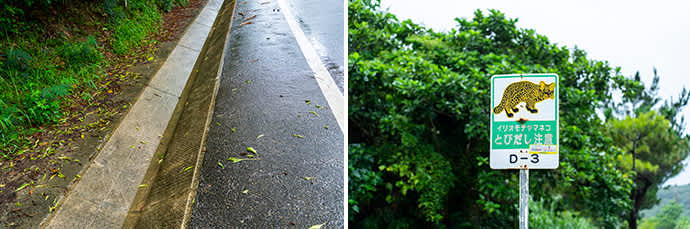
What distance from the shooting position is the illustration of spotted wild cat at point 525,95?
3438mm

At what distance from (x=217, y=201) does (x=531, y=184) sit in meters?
4.20

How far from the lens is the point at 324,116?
10.6 feet

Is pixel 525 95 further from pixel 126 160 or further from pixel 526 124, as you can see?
pixel 126 160

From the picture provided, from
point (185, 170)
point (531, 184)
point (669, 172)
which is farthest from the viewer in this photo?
point (669, 172)

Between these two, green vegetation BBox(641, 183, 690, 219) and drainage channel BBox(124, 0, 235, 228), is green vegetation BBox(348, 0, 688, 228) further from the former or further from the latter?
green vegetation BBox(641, 183, 690, 219)

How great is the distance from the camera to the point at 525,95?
3.46 meters

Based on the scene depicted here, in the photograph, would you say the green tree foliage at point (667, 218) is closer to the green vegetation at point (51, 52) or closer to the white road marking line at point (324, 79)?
the white road marking line at point (324, 79)

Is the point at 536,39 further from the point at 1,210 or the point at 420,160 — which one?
the point at 1,210

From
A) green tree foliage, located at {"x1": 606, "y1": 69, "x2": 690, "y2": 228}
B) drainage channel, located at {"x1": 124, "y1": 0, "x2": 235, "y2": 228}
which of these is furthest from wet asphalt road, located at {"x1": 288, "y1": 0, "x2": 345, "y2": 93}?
green tree foliage, located at {"x1": 606, "y1": 69, "x2": 690, "y2": 228}

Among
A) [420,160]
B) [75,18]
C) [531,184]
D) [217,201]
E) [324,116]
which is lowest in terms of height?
[531,184]

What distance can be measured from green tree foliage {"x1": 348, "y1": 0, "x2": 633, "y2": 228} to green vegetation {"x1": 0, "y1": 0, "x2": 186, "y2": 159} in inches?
110

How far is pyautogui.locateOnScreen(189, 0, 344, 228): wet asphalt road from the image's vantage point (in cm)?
232

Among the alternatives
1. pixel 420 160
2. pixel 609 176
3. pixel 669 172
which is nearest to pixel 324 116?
pixel 420 160

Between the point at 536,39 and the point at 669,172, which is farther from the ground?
the point at 536,39
